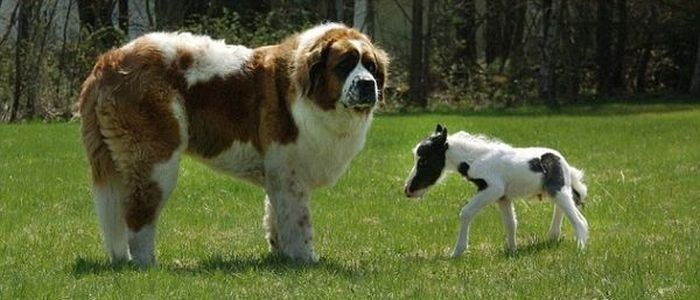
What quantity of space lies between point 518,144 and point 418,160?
1117 centimetres

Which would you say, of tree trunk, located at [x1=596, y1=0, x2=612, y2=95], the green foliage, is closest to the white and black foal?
the green foliage

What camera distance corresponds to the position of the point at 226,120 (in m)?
9.48

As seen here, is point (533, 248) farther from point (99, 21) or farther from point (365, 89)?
point (99, 21)

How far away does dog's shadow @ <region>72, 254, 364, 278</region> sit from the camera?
8680 mm

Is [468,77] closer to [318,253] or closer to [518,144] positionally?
[518,144]

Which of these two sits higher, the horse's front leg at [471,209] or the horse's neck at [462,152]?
the horse's neck at [462,152]

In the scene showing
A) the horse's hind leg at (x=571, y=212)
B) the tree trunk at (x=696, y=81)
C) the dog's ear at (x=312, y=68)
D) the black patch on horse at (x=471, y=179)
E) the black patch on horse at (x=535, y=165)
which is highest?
the dog's ear at (x=312, y=68)

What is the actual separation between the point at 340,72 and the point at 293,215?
1174mm

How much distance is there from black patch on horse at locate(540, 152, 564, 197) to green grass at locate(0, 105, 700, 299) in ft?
1.55

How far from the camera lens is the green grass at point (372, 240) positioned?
25.6 ft

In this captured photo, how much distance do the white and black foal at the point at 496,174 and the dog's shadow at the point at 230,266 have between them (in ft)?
3.83

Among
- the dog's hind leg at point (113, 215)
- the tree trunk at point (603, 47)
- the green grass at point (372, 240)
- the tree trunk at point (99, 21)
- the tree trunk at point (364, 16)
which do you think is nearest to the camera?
the green grass at point (372, 240)

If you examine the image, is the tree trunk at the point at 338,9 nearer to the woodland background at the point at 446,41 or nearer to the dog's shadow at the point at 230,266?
the woodland background at the point at 446,41

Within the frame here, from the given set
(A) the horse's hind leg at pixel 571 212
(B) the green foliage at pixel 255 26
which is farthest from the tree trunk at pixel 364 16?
(A) the horse's hind leg at pixel 571 212
